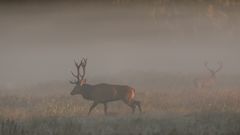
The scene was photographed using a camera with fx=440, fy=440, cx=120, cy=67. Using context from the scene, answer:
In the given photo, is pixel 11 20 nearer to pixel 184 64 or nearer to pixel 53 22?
pixel 53 22

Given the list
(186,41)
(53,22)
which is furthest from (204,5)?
(53,22)

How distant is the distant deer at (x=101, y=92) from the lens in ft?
15.8

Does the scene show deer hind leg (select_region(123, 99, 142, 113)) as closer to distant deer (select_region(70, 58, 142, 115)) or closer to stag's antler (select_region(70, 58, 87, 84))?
distant deer (select_region(70, 58, 142, 115))

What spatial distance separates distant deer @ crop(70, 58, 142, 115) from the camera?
15.8ft

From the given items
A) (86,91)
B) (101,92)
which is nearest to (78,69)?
(86,91)

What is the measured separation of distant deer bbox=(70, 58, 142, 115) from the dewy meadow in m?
0.01

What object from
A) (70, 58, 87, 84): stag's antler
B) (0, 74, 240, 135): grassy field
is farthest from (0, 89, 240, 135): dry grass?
(70, 58, 87, 84): stag's antler

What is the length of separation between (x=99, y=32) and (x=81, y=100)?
2.56 feet

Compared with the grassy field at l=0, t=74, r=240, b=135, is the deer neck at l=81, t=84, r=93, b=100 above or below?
above

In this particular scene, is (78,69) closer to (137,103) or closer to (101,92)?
(101,92)

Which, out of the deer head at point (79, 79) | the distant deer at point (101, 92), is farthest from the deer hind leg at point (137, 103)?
the deer head at point (79, 79)

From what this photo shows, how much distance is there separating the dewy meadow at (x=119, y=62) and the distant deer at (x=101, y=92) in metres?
0.01

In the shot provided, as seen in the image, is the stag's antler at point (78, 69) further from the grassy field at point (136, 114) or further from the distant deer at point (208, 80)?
the distant deer at point (208, 80)

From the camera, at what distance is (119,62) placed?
485 centimetres
